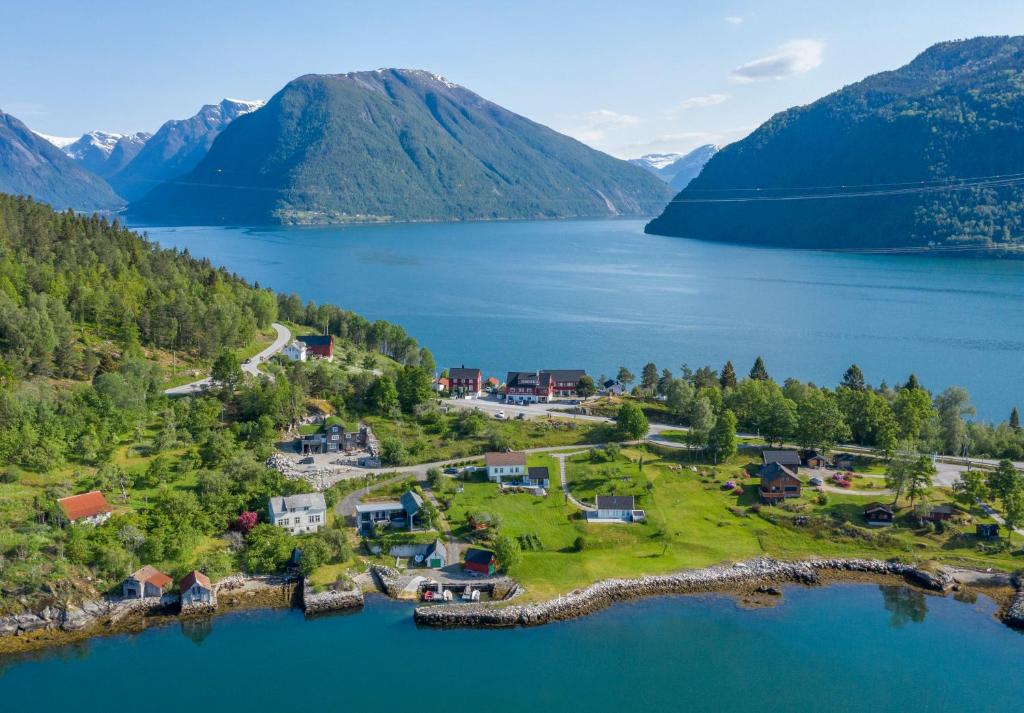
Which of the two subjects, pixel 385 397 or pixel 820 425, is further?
pixel 385 397

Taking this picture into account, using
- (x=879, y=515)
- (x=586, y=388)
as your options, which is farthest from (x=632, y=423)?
(x=879, y=515)

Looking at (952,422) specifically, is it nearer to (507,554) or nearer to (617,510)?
(617,510)

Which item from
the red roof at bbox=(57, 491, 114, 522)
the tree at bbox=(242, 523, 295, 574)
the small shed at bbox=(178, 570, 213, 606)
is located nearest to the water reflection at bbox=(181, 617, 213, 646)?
the small shed at bbox=(178, 570, 213, 606)

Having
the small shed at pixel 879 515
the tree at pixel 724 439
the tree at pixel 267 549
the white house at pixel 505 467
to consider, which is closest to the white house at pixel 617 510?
the white house at pixel 505 467

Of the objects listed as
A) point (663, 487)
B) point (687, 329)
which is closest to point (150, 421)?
point (663, 487)

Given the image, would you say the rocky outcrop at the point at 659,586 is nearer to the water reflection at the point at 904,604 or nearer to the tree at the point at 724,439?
the water reflection at the point at 904,604

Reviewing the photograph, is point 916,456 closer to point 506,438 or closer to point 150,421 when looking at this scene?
point 506,438

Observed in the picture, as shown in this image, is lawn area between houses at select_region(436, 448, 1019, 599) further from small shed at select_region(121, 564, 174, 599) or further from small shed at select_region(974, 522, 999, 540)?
small shed at select_region(121, 564, 174, 599)
